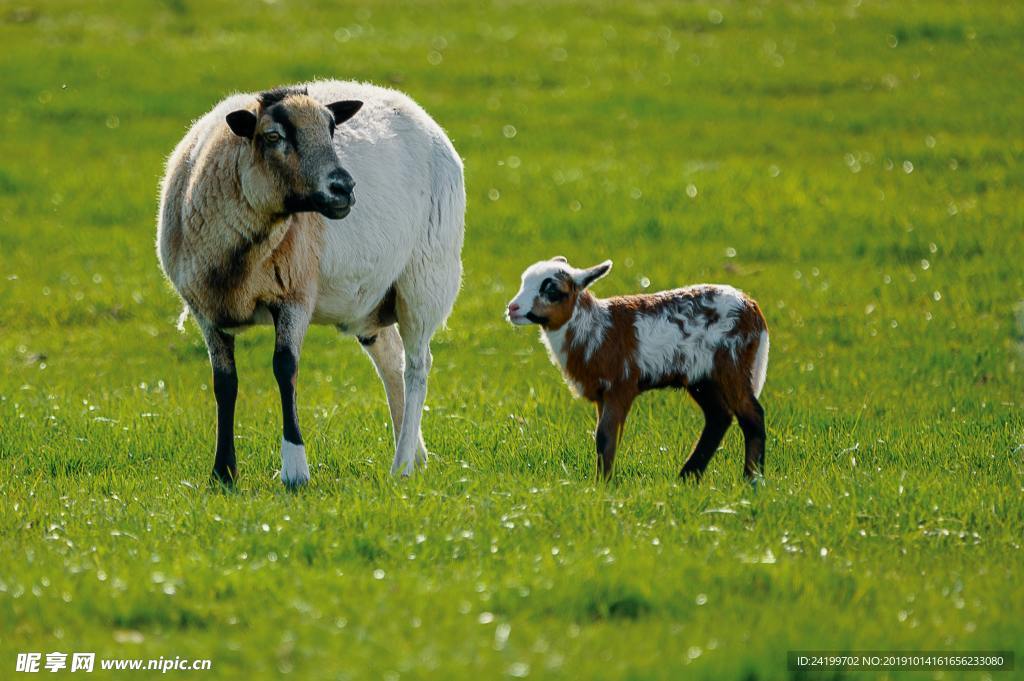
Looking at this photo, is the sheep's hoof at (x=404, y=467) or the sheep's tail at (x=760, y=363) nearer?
the sheep's tail at (x=760, y=363)

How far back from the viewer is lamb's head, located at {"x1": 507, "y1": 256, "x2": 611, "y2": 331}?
8.34 metres

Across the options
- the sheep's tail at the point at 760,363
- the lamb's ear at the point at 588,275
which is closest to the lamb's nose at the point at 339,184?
the lamb's ear at the point at 588,275

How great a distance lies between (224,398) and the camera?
873 cm

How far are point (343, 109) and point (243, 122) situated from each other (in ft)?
2.30

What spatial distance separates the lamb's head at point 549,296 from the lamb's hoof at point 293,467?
149 cm

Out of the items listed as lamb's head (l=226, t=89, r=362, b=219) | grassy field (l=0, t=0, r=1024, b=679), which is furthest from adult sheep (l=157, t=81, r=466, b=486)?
grassy field (l=0, t=0, r=1024, b=679)

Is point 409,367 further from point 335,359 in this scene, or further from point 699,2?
point 699,2

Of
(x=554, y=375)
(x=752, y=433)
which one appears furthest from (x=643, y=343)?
(x=554, y=375)

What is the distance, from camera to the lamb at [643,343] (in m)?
8.37

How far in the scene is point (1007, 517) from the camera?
24.9ft

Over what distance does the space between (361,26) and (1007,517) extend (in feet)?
71.8

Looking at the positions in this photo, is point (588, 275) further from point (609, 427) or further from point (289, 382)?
point (289, 382)

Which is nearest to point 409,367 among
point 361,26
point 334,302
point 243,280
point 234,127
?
point 334,302

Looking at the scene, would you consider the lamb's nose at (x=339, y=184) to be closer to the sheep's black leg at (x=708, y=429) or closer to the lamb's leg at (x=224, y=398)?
the lamb's leg at (x=224, y=398)
